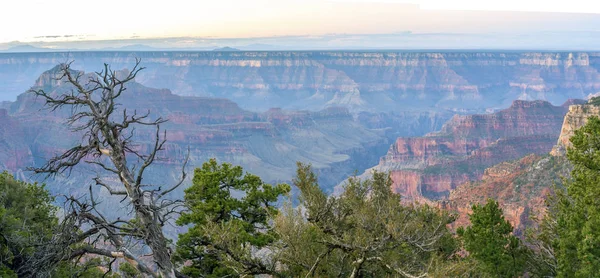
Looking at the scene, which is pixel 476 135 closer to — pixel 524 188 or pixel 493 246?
pixel 524 188

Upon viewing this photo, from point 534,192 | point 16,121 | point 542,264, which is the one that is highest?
point 542,264

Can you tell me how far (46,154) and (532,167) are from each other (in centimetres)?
13182

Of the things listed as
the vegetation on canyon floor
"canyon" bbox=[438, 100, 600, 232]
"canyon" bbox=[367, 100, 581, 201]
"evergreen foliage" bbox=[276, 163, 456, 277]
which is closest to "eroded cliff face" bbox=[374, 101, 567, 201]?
"canyon" bbox=[367, 100, 581, 201]

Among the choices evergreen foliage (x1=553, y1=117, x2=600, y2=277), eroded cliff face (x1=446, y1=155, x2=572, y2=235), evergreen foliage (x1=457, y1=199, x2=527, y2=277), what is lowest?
eroded cliff face (x1=446, y1=155, x2=572, y2=235)

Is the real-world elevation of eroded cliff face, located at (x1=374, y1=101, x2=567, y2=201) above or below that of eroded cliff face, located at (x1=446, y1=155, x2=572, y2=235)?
below

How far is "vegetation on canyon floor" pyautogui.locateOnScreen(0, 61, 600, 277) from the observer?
12.8 meters

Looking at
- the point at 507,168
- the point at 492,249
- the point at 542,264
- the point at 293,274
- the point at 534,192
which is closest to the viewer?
the point at 293,274

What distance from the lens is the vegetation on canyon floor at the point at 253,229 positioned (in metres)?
12.8

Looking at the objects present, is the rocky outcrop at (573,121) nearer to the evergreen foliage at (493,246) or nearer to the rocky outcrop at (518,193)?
the rocky outcrop at (518,193)

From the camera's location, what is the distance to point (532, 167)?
7000 centimetres

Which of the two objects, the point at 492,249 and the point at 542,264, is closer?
the point at 492,249

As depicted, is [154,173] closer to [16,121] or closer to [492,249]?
[16,121]

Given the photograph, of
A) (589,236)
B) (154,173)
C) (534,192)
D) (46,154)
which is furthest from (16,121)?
(589,236)

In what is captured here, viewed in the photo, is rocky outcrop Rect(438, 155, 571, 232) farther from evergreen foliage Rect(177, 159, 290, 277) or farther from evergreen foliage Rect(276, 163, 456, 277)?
evergreen foliage Rect(276, 163, 456, 277)
